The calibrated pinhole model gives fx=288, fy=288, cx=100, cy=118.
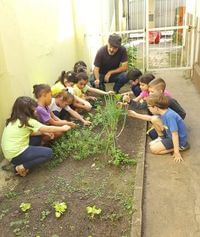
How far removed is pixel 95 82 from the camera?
18.9ft

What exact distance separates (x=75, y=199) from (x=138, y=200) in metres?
0.61

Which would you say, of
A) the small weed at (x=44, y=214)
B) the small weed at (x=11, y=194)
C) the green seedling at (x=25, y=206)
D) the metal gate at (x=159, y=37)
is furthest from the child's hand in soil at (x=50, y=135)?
the metal gate at (x=159, y=37)

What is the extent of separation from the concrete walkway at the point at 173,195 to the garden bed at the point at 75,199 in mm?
188

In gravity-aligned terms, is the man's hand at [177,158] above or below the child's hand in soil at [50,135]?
below

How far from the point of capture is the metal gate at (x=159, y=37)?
6898mm

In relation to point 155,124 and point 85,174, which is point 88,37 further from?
point 85,174

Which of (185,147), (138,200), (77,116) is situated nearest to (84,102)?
(77,116)

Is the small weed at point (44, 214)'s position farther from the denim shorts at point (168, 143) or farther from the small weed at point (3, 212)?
the denim shorts at point (168, 143)

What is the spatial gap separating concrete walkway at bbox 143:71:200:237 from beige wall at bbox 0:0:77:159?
6.45ft

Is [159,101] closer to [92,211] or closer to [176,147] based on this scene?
[176,147]

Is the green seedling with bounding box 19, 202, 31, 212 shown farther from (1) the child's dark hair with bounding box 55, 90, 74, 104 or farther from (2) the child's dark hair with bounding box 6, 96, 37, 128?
(1) the child's dark hair with bounding box 55, 90, 74, 104

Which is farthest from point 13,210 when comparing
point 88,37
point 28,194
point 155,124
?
point 88,37

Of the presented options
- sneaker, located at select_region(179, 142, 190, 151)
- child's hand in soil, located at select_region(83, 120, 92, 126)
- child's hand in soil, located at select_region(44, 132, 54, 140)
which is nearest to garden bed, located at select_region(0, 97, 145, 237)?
child's hand in soil, located at select_region(44, 132, 54, 140)

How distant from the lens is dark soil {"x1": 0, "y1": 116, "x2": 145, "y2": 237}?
8.11 ft
